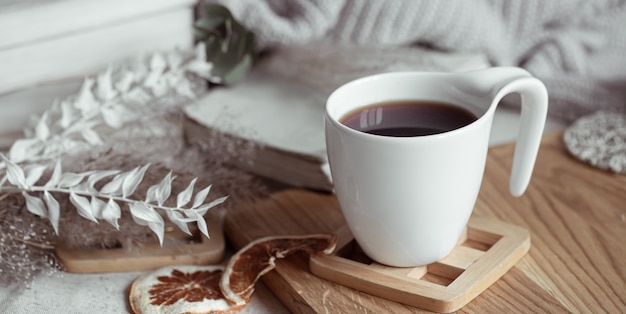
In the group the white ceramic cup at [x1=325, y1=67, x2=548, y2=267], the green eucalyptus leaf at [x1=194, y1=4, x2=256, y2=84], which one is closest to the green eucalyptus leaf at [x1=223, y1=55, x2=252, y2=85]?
the green eucalyptus leaf at [x1=194, y1=4, x2=256, y2=84]

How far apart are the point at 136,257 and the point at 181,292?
0.07 metres

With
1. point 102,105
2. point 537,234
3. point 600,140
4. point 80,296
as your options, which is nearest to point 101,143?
point 102,105

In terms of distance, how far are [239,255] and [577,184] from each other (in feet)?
1.21

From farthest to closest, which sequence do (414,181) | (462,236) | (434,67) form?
1. (434,67)
2. (462,236)
3. (414,181)

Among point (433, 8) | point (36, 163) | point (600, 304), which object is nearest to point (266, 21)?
point (433, 8)

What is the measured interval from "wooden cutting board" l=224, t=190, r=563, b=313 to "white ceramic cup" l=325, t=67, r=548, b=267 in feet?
0.16

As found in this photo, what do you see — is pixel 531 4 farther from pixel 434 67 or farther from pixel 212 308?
pixel 212 308

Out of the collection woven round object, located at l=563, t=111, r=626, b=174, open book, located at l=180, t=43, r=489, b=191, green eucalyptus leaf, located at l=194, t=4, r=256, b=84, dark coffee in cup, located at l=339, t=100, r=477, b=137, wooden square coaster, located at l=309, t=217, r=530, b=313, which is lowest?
woven round object, located at l=563, t=111, r=626, b=174

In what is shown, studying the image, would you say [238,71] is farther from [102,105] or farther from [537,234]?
[537,234]

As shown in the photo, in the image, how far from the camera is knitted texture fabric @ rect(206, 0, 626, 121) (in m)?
0.87

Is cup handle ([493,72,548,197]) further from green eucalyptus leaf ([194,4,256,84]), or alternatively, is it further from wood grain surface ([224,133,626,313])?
green eucalyptus leaf ([194,4,256,84])

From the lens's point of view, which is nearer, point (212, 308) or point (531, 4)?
point (212, 308)

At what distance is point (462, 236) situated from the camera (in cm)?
67

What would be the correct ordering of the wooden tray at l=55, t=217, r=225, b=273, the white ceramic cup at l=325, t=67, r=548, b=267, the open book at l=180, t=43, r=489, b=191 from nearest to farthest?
the white ceramic cup at l=325, t=67, r=548, b=267 < the wooden tray at l=55, t=217, r=225, b=273 < the open book at l=180, t=43, r=489, b=191
